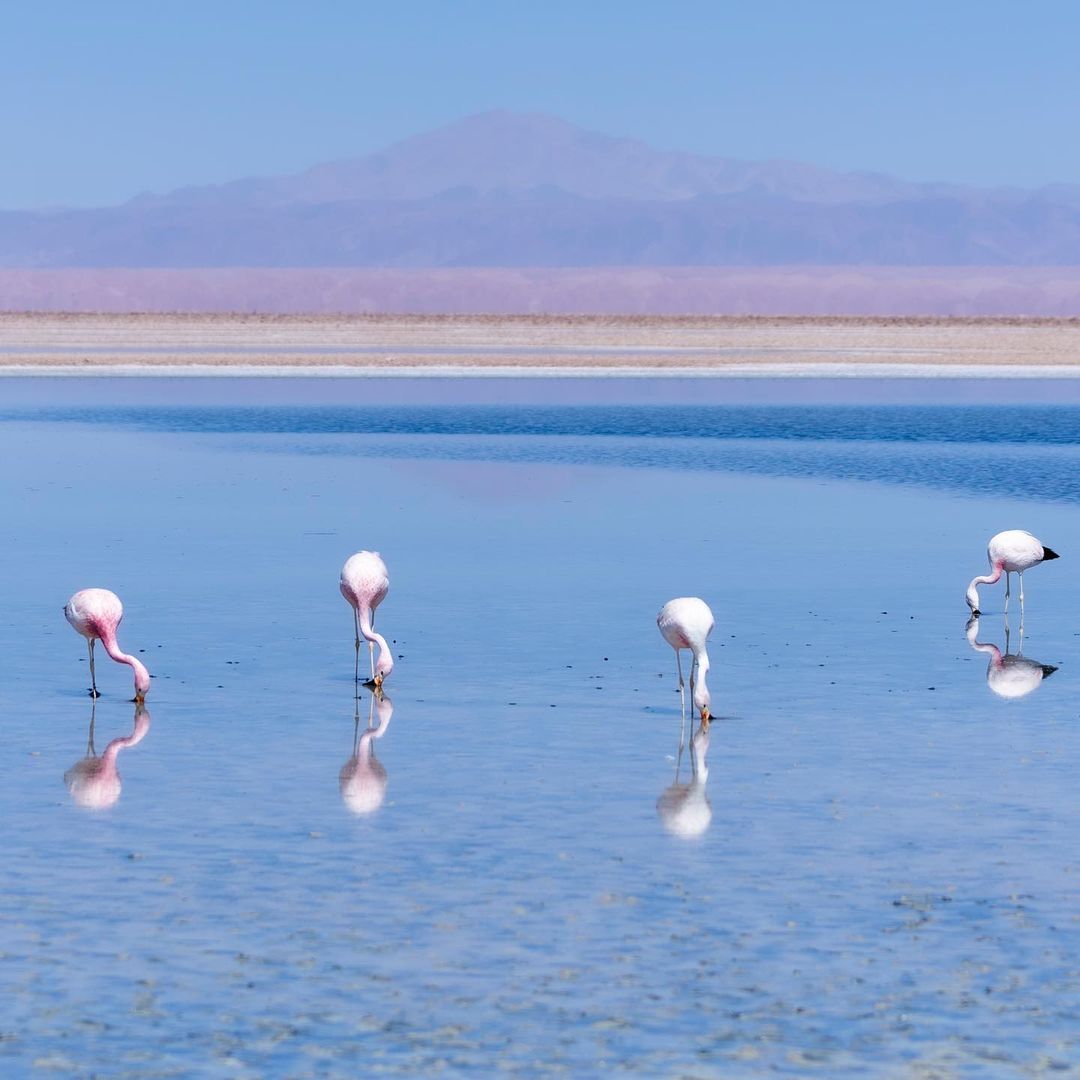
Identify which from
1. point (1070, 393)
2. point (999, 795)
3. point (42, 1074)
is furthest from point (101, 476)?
point (1070, 393)

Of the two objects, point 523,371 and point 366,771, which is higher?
point 523,371

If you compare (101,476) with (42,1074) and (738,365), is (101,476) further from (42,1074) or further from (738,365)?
(738,365)

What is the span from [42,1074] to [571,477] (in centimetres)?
2191

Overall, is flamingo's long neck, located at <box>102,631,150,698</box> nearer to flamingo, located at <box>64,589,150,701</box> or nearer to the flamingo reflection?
flamingo, located at <box>64,589,150,701</box>

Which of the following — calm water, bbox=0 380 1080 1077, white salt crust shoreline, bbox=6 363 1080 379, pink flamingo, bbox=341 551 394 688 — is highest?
white salt crust shoreline, bbox=6 363 1080 379

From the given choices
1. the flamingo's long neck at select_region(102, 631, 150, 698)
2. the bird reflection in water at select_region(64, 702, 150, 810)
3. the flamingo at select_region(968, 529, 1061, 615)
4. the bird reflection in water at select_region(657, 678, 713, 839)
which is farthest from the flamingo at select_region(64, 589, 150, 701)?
the flamingo at select_region(968, 529, 1061, 615)

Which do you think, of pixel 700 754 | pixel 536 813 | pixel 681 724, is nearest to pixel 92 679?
pixel 681 724

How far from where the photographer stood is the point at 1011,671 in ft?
44.5

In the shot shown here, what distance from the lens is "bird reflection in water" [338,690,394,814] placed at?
9.88m

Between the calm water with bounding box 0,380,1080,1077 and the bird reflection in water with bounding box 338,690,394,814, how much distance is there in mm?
30

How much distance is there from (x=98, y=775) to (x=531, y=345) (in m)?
68.1

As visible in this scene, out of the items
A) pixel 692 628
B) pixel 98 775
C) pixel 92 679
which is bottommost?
pixel 98 775

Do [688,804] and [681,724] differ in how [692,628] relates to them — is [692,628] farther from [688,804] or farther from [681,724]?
[688,804]

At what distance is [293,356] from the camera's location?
63.4 metres
